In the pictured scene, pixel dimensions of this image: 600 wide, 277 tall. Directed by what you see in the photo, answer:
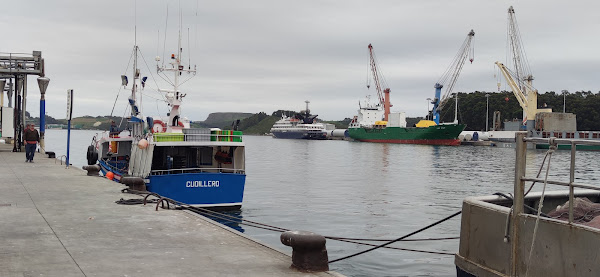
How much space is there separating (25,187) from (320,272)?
41.0 ft

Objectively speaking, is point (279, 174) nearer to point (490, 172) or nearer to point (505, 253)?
point (490, 172)

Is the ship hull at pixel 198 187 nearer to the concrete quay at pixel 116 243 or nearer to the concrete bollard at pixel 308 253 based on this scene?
the concrete quay at pixel 116 243

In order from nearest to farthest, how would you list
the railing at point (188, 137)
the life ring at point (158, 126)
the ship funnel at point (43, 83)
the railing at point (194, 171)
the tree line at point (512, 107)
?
the railing at point (188, 137) < the railing at point (194, 171) < the life ring at point (158, 126) < the ship funnel at point (43, 83) < the tree line at point (512, 107)

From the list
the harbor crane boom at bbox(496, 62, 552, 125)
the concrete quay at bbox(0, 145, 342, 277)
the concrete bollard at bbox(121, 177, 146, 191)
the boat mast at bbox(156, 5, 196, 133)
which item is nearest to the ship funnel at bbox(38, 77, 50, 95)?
the boat mast at bbox(156, 5, 196, 133)

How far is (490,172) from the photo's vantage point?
50.7 meters

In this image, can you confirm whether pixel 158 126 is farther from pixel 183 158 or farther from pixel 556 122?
pixel 556 122

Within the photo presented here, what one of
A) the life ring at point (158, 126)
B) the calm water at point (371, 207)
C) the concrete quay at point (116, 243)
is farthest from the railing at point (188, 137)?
the concrete quay at point (116, 243)

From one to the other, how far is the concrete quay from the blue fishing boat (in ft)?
18.7

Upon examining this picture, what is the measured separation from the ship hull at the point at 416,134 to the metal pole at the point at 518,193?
408 feet

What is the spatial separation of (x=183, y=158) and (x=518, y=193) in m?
17.5

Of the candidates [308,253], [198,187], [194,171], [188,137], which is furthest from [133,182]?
[308,253]

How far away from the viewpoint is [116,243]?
361 inches

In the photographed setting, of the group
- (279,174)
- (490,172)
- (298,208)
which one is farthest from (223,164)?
(490,172)

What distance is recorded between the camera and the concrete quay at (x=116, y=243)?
756cm
